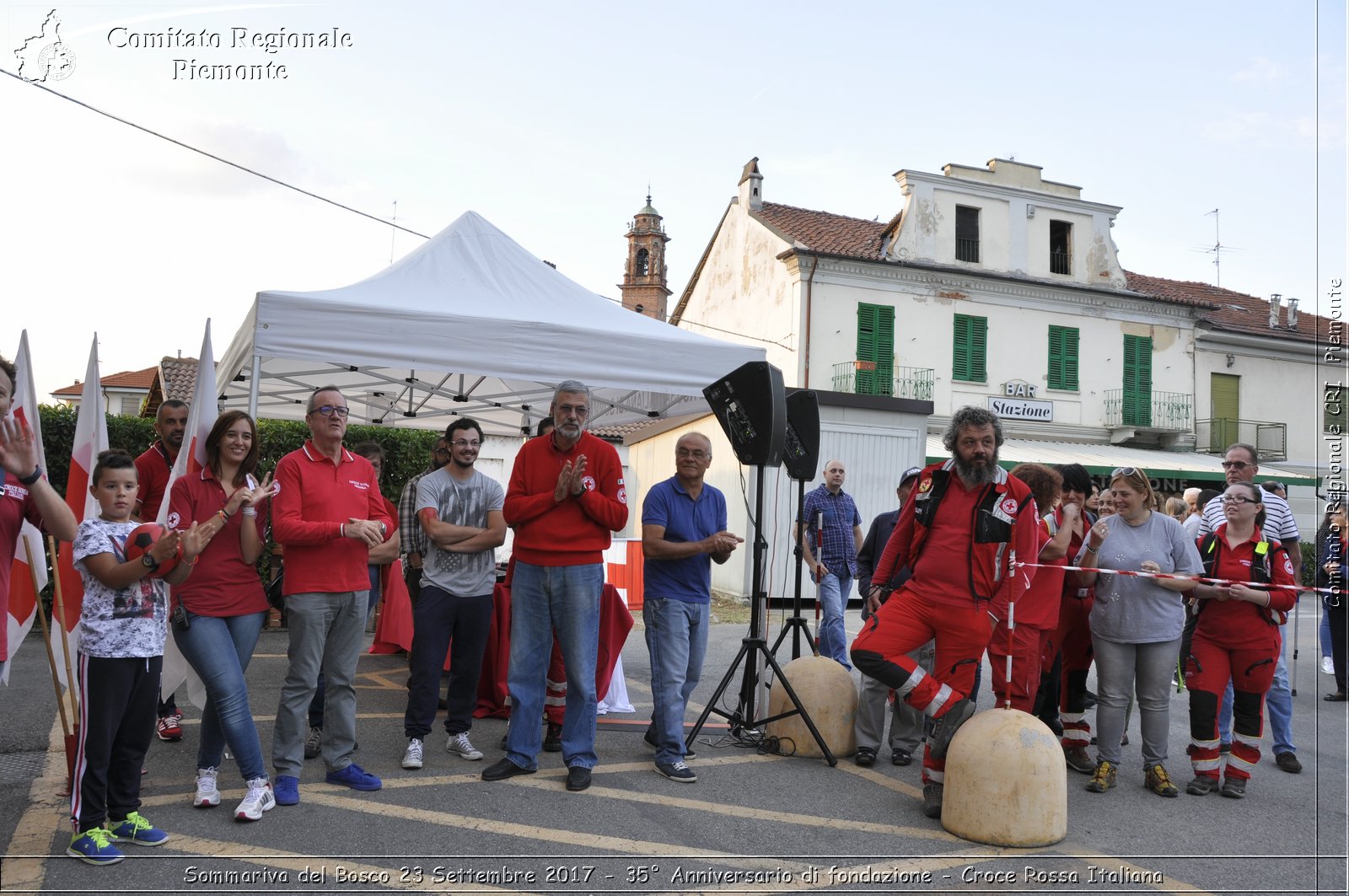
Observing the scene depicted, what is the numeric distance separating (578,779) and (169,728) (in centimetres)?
250

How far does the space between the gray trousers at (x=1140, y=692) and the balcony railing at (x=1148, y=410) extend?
22.6 meters

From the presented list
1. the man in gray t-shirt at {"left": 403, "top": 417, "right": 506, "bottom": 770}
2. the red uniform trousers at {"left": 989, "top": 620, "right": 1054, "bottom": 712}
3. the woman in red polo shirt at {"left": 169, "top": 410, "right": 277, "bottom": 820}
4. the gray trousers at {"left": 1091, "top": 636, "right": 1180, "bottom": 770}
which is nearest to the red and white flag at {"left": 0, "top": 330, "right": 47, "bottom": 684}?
the woman in red polo shirt at {"left": 169, "top": 410, "right": 277, "bottom": 820}

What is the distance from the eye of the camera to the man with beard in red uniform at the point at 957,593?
480 cm

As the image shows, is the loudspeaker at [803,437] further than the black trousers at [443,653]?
Yes

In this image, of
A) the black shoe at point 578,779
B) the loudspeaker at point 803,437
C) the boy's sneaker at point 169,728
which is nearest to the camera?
the black shoe at point 578,779

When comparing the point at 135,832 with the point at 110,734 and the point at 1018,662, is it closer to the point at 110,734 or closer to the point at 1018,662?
the point at 110,734

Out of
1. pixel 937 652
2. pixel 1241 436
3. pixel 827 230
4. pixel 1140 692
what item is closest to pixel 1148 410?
pixel 1241 436

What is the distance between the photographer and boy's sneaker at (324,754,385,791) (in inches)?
188

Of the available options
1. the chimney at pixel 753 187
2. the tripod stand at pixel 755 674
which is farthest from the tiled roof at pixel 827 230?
the tripod stand at pixel 755 674

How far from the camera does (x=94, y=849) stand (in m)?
3.75

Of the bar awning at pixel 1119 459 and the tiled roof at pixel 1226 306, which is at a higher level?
the tiled roof at pixel 1226 306

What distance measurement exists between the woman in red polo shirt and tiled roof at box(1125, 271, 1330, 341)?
88.9ft

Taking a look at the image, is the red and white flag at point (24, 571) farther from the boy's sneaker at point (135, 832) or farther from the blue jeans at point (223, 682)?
the boy's sneaker at point (135, 832)

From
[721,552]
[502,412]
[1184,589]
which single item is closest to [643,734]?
[721,552]
